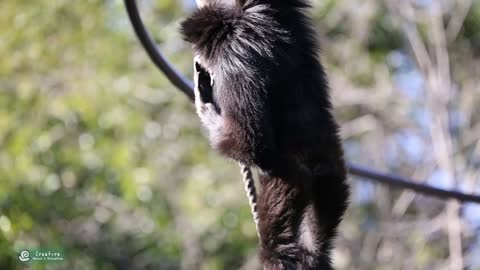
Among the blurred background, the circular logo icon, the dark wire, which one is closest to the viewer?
the dark wire

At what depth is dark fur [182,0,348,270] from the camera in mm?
2359

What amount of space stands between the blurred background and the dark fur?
2420mm

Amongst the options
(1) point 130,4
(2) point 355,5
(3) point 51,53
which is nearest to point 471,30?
(2) point 355,5

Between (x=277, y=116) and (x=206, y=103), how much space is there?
23 cm

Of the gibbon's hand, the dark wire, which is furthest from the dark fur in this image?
the dark wire

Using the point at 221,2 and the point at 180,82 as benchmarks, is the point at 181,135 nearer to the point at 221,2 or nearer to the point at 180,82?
the point at 180,82

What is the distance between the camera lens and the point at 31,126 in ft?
17.0

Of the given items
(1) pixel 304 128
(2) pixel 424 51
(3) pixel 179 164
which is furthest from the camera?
(3) pixel 179 164

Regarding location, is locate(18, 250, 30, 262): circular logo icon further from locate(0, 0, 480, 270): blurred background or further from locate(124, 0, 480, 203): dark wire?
locate(124, 0, 480, 203): dark wire

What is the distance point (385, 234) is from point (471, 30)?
2.16 m

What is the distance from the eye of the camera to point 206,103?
7.90 ft

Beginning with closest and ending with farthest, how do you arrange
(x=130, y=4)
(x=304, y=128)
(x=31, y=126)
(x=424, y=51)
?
(x=304, y=128)
(x=130, y=4)
(x=31, y=126)
(x=424, y=51)

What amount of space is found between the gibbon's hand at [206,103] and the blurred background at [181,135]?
238 centimetres

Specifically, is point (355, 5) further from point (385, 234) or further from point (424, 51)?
point (385, 234)
